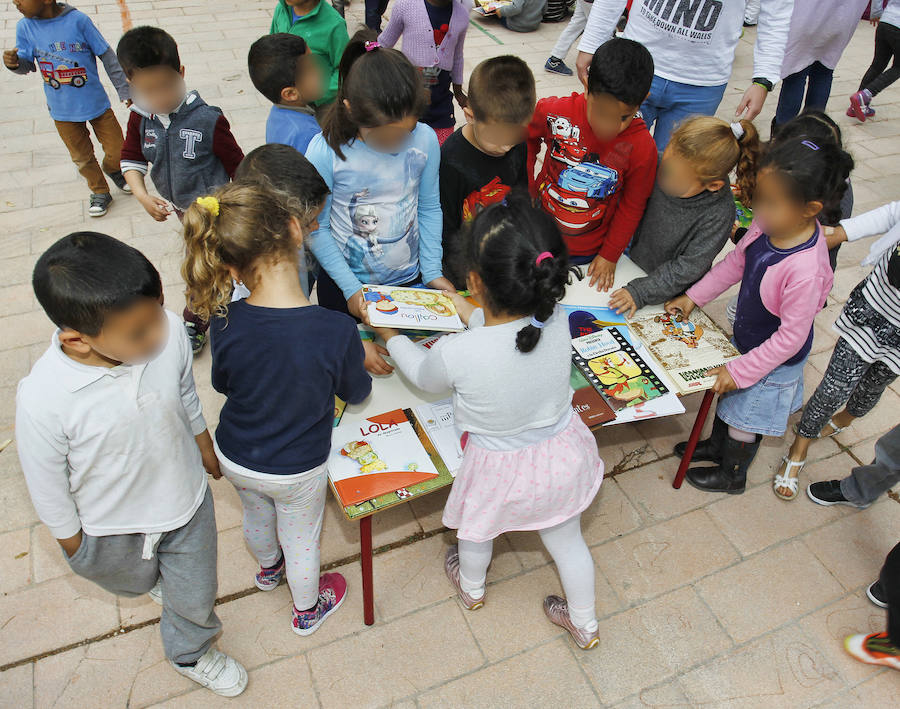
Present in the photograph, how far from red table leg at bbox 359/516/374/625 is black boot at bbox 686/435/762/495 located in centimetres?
157

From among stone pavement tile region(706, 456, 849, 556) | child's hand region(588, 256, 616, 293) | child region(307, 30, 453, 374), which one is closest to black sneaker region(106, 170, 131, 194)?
child region(307, 30, 453, 374)

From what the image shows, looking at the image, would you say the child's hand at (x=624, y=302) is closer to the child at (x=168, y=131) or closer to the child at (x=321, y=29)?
the child at (x=168, y=131)

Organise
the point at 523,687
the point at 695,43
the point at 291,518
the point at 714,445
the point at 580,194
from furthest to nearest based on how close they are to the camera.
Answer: the point at 695,43
the point at 714,445
the point at 580,194
the point at 523,687
the point at 291,518

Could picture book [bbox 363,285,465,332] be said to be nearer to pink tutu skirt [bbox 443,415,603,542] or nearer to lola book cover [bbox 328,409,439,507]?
lola book cover [bbox 328,409,439,507]

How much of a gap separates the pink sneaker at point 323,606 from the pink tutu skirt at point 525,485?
727mm

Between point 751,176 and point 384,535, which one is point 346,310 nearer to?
point 384,535

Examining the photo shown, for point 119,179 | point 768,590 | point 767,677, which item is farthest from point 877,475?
point 119,179

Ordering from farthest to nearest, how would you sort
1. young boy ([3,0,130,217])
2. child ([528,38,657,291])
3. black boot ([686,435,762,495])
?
young boy ([3,0,130,217])
black boot ([686,435,762,495])
child ([528,38,657,291])

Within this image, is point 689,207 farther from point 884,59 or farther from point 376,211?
point 884,59

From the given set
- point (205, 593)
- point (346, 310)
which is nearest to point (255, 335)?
point (205, 593)

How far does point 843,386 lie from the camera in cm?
279

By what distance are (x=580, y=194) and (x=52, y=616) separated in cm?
268

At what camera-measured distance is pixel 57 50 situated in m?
3.88

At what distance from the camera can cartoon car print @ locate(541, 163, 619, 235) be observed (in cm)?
272
